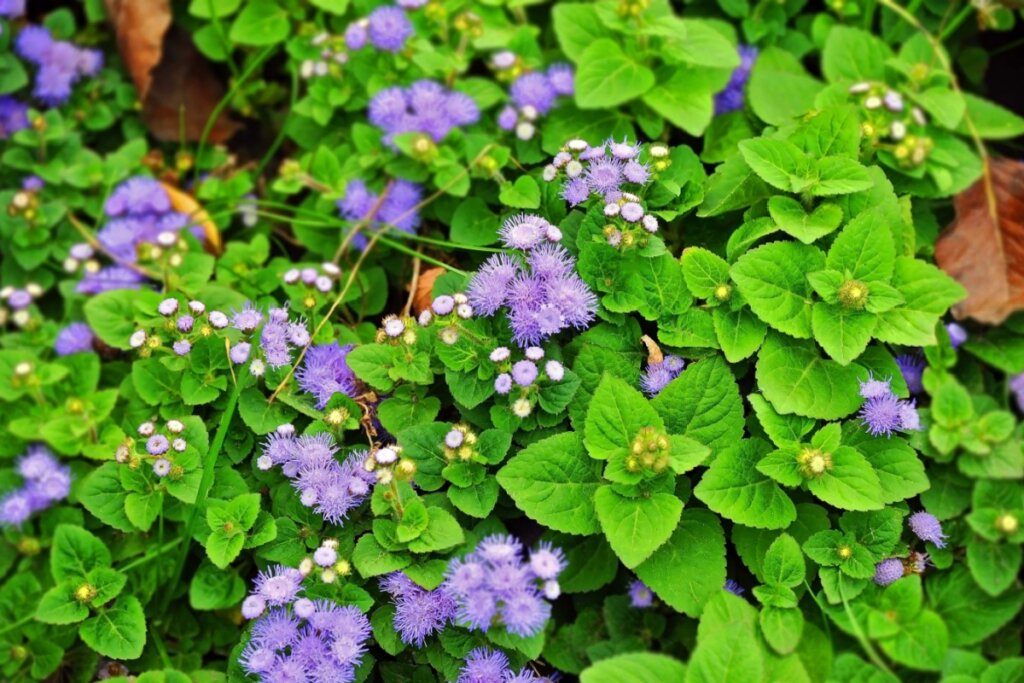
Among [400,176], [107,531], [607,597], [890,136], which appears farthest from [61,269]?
[890,136]

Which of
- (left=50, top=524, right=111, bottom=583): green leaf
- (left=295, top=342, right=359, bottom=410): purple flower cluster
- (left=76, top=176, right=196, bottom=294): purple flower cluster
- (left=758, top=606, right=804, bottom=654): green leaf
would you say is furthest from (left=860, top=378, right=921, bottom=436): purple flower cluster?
(left=76, top=176, right=196, bottom=294): purple flower cluster

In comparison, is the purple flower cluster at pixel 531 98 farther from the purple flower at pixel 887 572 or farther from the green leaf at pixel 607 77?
the purple flower at pixel 887 572

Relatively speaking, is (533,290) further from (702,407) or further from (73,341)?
(73,341)

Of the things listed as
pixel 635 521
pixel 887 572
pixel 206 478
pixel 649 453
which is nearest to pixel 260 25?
pixel 206 478

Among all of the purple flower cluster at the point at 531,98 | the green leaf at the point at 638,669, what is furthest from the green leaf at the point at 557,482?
the purple flower cluster at the point at 531,98

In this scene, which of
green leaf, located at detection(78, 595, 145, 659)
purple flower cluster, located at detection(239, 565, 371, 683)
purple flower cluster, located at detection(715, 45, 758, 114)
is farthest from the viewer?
purple flower cluster, located at detection(715, 45, 758, 114)

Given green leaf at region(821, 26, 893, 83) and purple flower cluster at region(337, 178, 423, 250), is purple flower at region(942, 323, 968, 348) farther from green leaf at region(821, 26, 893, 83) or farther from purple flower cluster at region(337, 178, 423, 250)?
Result: purple flower cluster at region(337, 178, 423, 250)
